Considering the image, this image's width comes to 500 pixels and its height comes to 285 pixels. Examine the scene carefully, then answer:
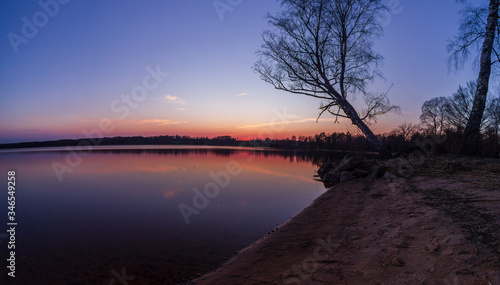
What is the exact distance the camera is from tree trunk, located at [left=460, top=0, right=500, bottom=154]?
937 cm

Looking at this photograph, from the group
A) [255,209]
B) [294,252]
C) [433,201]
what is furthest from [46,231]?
[433,201]

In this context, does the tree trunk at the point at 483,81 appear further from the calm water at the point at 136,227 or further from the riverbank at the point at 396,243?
the calm water at the point at 136,227

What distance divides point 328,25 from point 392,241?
498 inches

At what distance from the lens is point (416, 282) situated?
218 cm

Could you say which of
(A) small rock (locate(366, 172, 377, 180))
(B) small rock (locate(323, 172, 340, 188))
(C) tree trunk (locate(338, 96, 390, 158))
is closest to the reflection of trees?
(C) tree trunk (locate(338, 96, 390, 158))

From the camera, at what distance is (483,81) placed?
9477mm

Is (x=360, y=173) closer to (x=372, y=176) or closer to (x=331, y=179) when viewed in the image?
(x=372, y=176)

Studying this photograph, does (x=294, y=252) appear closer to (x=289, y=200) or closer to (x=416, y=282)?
(x=416, y=282)

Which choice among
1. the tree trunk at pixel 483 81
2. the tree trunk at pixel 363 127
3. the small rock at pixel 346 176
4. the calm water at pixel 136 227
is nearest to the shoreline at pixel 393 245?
the calm water at pixel 136 227

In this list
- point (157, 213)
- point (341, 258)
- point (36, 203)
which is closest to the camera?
point (341, 258)

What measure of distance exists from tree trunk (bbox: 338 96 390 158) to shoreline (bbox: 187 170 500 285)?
7098 mm

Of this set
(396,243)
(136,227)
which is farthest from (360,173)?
(136,227)

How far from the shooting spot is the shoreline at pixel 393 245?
233 cm

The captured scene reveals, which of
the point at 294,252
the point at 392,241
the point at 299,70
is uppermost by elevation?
the point at 299,70
